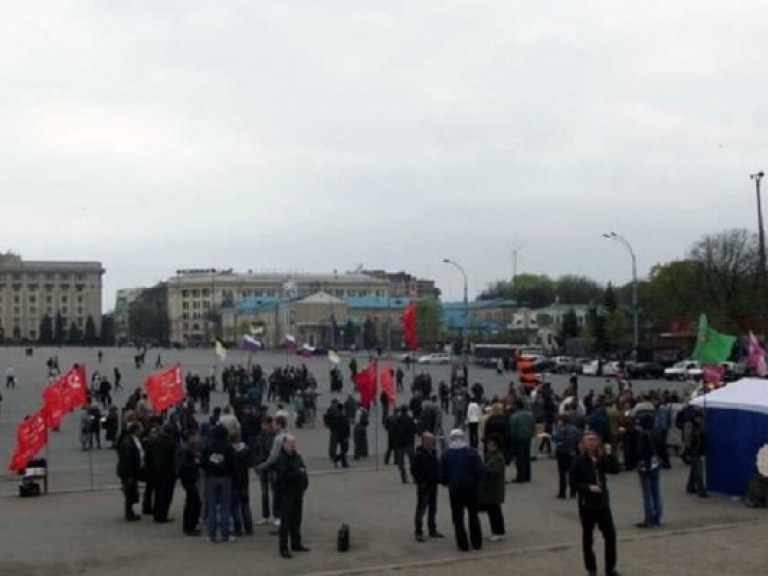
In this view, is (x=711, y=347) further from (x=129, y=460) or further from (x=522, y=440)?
(x=129, y=460)

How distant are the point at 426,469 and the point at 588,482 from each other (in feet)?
9.34

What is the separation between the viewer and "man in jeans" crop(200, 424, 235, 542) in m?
14.5

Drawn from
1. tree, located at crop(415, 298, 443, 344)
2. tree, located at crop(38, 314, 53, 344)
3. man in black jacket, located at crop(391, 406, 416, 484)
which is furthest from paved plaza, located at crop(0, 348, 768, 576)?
tree, located at crop(38, 314, 53, 344)

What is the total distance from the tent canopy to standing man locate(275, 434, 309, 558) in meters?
7.57

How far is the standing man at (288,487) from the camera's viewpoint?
13.6 metres

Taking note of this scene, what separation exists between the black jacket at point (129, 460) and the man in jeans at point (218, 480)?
6.44ft

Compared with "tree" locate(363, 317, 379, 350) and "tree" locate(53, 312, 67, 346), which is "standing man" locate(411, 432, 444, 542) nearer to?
"tree" locate(363, 317, 379, 350)

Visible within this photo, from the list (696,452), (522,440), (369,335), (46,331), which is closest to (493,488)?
(696,452)

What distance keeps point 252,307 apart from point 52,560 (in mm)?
184536

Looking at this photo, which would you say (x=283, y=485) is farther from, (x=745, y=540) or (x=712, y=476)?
(x=712, y=476)

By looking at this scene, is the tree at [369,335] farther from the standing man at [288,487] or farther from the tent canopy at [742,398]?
the standing man at [288,487]

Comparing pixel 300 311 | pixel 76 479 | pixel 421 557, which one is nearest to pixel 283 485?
pixel 421 557

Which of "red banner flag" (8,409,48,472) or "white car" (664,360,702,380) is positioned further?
"white car" (664,360,702,380)

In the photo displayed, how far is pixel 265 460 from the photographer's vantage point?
16078 mm
